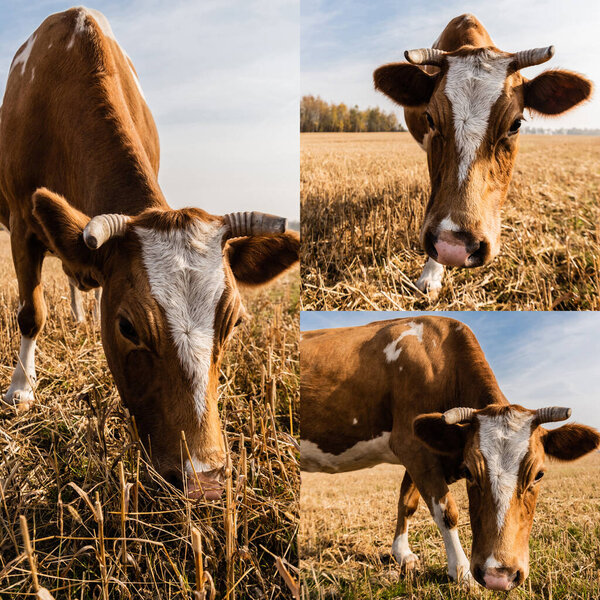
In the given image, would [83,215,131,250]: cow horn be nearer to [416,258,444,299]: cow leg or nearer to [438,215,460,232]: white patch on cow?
[438,215,460,232]: white patch on cow

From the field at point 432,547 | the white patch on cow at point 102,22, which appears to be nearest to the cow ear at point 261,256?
the field at point 432,547

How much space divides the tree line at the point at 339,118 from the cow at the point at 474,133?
1.06m

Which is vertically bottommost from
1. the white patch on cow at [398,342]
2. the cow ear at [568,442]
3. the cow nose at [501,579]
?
the cow nose at [501,579]

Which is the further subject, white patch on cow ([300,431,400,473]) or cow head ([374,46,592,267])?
white patch on cow ([300,431,400,473])

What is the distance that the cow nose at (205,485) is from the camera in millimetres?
2674

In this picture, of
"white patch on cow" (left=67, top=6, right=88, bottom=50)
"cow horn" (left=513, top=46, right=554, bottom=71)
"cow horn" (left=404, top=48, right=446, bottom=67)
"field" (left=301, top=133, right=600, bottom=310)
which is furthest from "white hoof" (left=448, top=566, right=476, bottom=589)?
"white patch on cow" (left=67, top=6, right=88, bottom=50)

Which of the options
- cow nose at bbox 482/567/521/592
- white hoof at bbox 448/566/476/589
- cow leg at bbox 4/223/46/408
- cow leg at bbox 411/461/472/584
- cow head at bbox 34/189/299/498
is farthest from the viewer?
cow leg at bbox 4/223/46/408

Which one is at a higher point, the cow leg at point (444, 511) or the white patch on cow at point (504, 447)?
the white patch on cow at point (504, 447)

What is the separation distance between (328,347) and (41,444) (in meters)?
2.16

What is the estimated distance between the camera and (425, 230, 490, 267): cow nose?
3.19 m

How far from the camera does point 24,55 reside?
17.5 feet

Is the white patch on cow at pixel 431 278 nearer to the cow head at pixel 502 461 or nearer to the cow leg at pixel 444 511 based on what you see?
the cow head at pixel 502 461

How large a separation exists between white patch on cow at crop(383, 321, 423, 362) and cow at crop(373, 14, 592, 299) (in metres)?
0.36

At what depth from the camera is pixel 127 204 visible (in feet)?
11.8
